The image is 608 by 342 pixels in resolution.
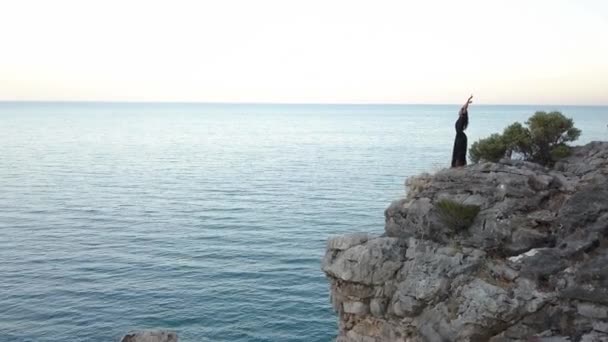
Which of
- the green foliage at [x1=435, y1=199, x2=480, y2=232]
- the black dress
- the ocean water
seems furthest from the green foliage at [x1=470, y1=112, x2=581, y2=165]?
the green foliage at [x1=435, y1=199, x2=480, y2=232]

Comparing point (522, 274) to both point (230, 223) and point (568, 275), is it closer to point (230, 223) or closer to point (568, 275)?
point (568, 275)

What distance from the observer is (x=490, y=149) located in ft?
112

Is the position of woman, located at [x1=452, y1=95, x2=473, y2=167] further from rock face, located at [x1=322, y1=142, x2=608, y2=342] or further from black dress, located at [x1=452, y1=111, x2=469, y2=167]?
rock face, located at [x1=322, y1=142, x2=608, y2=342]

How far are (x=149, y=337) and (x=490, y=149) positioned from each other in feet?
77.0

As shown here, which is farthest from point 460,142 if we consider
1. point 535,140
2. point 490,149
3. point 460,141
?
point 535,140

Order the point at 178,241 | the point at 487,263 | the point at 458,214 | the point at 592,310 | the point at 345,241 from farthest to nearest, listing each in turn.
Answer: the point at 178,241 < the point at 345,241 < the point at 458,214 < the point at 487,263 < the point at 592,310

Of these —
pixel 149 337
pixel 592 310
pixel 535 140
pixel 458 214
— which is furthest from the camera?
pixel 535 140

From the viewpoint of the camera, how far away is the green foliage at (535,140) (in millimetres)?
33656

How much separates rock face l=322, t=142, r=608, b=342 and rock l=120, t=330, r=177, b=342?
7.85 metres

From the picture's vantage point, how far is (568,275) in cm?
1962

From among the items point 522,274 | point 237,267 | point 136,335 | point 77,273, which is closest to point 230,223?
point 237,267

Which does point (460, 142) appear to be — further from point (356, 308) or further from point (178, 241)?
point (178, 241)

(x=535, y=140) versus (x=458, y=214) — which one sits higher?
(x=535, y=140)

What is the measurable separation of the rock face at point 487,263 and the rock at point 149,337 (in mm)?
7847
